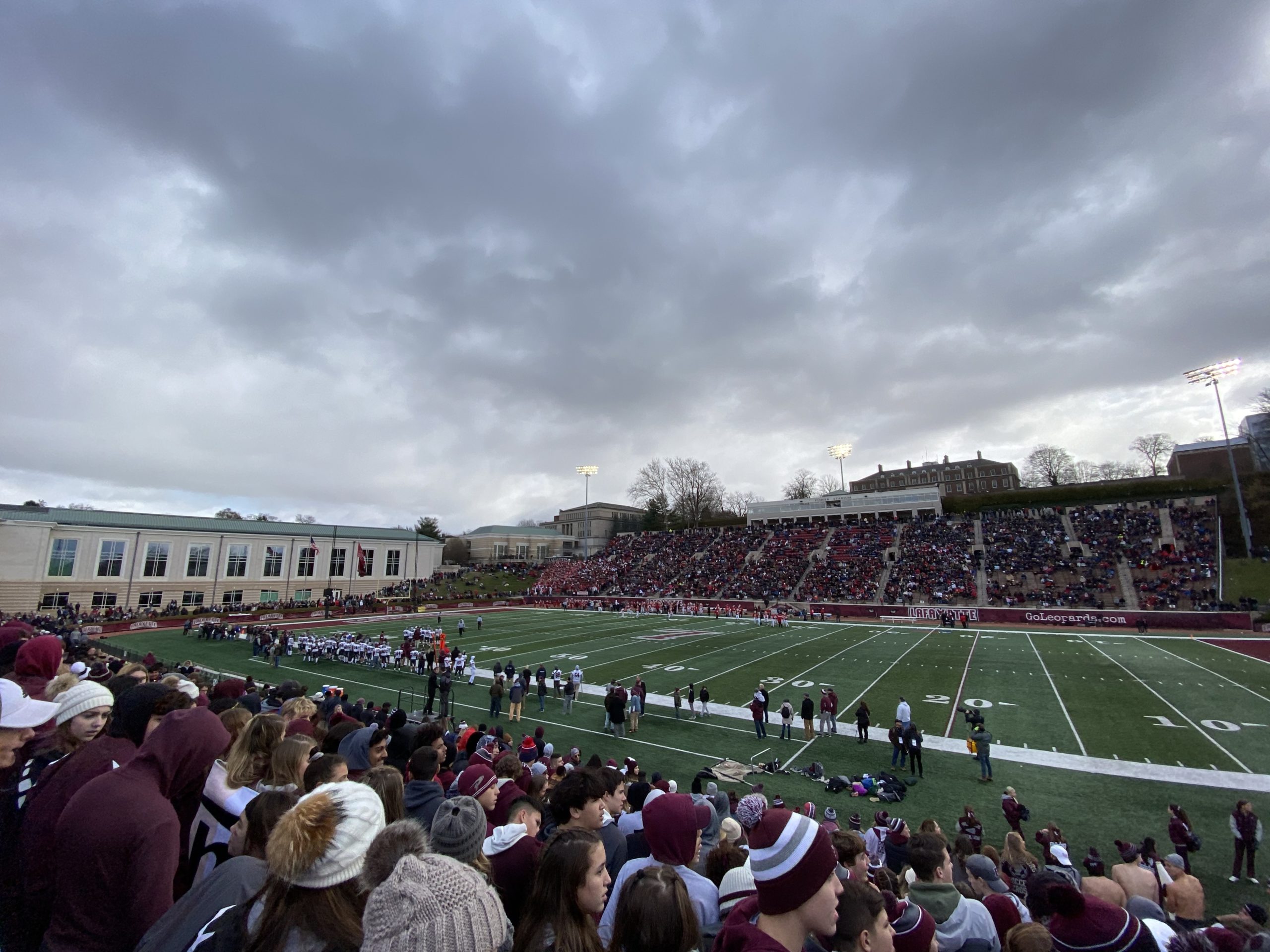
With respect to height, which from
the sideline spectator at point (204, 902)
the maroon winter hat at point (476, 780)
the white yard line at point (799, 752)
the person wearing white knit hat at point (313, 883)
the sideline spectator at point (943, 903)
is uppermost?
the person wearing white knit hat at point (313, 883)

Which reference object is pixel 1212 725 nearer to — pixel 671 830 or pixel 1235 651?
pixel 1235 651

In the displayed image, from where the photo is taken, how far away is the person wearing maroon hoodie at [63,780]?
2918 mm

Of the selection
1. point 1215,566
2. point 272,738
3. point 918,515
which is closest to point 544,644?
point 272,738

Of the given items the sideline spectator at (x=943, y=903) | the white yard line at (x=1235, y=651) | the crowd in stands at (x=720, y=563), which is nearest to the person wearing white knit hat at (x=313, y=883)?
the sideline spectator at (x=943, y=903)

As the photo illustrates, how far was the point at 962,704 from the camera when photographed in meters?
19.0

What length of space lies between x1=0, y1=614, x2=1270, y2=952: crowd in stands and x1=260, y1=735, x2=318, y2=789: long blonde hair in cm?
1

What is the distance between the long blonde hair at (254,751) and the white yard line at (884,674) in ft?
58.7

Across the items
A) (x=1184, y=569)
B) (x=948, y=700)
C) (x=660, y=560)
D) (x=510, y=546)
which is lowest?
(x=948, y=700)

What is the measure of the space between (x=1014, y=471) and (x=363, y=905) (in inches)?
5558

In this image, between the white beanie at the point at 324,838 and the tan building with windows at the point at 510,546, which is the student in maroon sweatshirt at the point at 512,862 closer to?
the white beanie at the point at 324,838

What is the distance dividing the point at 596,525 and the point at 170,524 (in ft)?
258

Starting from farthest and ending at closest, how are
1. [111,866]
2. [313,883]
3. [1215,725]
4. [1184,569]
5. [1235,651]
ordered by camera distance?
[1184,569]
[1235,651]
[1215,725]
[111,866]
[313,883]

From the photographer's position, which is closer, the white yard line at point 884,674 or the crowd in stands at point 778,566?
the white yard line at point 884,674

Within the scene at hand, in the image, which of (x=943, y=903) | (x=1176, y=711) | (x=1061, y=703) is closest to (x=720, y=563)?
(x=1061, y=703)
